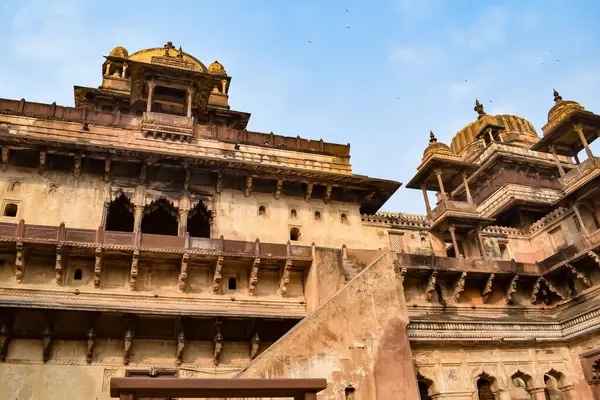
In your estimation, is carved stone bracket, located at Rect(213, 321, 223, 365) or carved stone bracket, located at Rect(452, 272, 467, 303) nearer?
carved stone bracket, located at Rect(213, 321, 223, 365)

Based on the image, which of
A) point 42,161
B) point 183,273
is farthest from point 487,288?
point 42,161

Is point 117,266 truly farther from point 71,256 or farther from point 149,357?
point 149,357

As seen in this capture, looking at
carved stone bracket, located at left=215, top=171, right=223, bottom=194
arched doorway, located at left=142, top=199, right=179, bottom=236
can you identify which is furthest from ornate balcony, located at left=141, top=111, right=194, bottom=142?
arched doorway, located at left=142, top=199, right=179, bottom=236

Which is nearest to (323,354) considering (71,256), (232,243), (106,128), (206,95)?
(232,243)

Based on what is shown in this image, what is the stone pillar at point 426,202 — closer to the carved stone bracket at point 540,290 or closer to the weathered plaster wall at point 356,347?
the carved stone bracket at point 540,290

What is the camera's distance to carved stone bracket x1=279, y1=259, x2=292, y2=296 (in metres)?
15.9

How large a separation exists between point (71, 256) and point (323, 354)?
27.6ft

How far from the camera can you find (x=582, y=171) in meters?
17.8

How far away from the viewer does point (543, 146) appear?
20.7 metres

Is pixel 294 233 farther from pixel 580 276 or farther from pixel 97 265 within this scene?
pixel 580 276

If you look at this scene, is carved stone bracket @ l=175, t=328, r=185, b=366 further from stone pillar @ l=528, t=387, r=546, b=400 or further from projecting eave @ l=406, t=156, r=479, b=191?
projecting eave @ l=406, t=156, r=479, b=191

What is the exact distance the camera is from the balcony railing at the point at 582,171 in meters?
17.4

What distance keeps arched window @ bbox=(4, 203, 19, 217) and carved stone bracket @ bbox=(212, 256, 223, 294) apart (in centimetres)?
652

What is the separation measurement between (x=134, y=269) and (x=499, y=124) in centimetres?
2537
